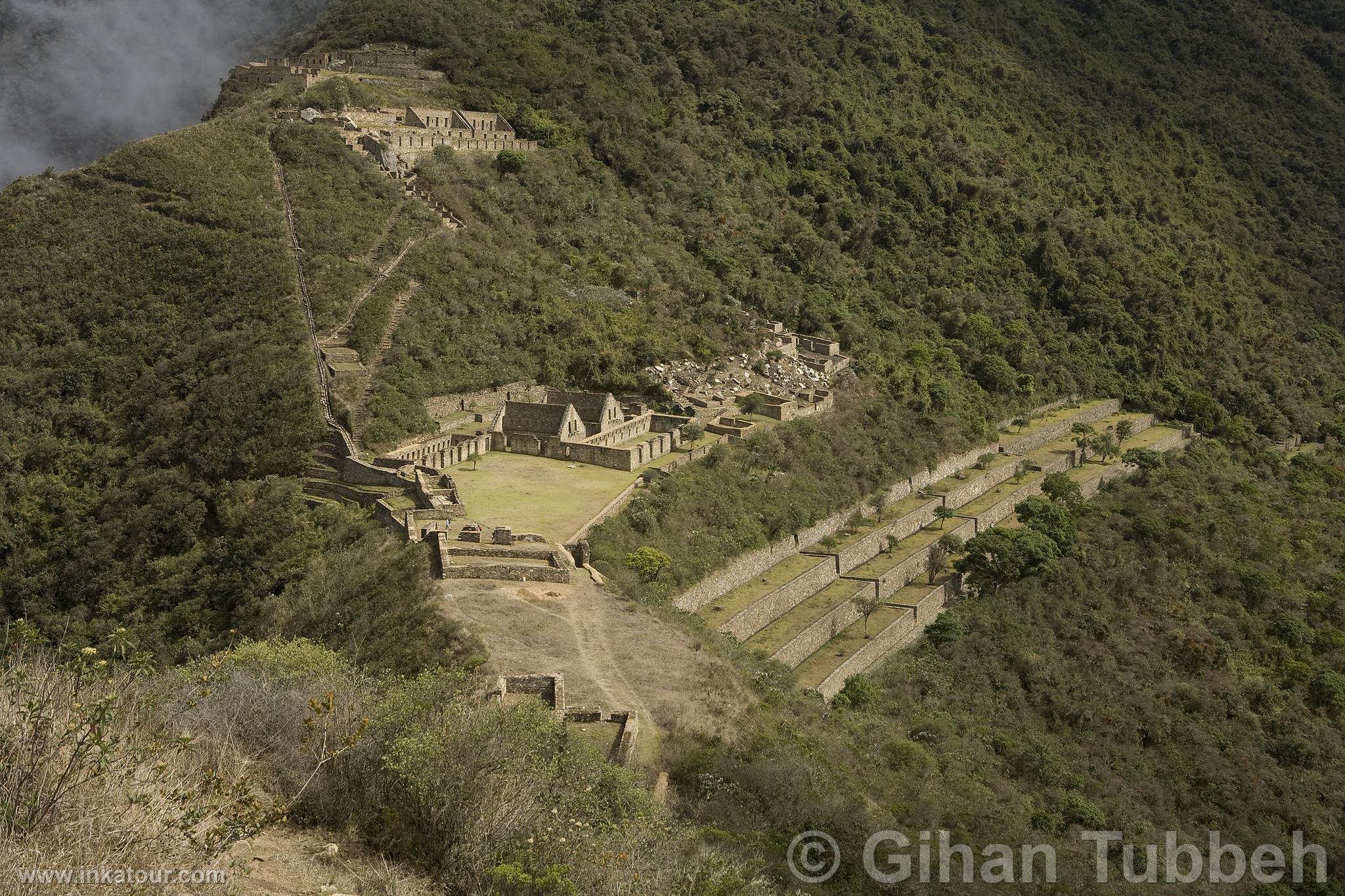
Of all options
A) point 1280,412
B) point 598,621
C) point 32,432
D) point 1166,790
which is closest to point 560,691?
point 598,621

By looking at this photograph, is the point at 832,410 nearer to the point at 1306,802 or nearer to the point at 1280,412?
the point at 1306,802

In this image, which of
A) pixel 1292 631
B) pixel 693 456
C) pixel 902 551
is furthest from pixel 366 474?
pixel 1292 631

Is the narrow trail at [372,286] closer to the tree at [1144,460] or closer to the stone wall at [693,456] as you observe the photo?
the stone wall at [693,456]

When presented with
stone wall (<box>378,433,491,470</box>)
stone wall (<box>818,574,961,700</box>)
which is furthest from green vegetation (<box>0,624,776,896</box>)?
stone wall (<box>378,433,491,470</box>)

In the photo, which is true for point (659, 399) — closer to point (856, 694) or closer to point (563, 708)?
point (856, 694)

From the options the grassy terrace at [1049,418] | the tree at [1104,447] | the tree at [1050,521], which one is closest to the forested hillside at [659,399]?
the tree at [1050,521]

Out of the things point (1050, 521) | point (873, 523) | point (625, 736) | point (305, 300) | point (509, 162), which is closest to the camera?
point (625, 736)
